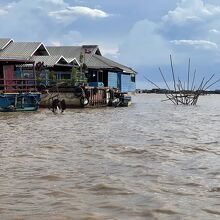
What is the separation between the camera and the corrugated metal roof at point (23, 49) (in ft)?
109

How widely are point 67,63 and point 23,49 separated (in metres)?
3.58

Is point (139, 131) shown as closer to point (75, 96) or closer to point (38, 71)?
point (75, 96)

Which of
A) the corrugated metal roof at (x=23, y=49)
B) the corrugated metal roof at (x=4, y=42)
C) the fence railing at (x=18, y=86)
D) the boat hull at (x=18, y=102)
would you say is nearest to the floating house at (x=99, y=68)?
the corrugated metal roof at (x=23, y=49)

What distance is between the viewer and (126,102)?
102 ft

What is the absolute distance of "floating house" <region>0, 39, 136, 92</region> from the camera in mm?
31337

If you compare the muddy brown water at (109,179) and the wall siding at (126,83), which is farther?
the wall siding at (126,83)

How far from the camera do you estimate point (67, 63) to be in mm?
34031

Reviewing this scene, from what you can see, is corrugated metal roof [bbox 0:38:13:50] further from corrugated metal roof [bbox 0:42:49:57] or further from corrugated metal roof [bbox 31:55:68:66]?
corrugated metal roof [bbox 31:55:68:66]

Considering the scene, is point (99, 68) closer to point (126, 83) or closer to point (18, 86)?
point (126, 83)

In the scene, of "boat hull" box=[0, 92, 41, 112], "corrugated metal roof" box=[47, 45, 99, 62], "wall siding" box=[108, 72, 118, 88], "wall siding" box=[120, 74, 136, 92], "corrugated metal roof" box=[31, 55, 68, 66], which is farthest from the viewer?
"wall siding" box=[120, 74, 136, 92]

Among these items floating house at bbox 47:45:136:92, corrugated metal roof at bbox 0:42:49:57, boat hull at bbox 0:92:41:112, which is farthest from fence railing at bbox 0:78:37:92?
floating house at bbox 47:45:136:92

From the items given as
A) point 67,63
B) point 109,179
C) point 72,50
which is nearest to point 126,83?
point 72,50

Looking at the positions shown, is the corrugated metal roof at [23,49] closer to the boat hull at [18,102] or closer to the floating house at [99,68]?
the floating house at [99,68]

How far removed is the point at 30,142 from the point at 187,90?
30.3 metres
